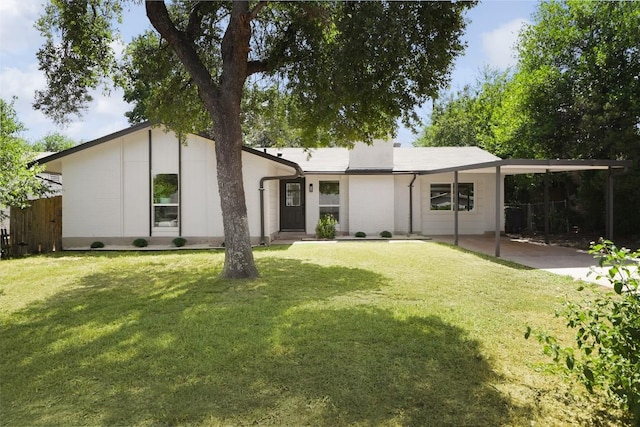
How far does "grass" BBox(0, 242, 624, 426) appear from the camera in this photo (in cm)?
363

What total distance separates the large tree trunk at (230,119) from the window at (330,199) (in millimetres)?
10149

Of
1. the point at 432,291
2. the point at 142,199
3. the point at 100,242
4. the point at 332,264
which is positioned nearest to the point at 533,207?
the point at 332,264

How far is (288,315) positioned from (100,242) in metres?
11.3

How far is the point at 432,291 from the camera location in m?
7.99

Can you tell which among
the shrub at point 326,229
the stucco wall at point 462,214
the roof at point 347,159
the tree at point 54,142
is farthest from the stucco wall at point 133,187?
the tree at point 54,142

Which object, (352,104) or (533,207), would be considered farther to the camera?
(533,207)

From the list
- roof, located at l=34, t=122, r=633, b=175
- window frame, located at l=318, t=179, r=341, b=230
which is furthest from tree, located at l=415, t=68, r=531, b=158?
window frame, located at l=318, t=179, r=341, b=230

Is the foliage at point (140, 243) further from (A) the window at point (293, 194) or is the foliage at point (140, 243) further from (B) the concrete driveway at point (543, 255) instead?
(B) the concrete driveway at point (543, 255)

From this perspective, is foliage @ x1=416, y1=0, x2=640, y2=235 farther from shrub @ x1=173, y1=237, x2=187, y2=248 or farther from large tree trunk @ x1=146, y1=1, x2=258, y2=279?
shrub @ x1=173, y1=237, x2=187, y2=248

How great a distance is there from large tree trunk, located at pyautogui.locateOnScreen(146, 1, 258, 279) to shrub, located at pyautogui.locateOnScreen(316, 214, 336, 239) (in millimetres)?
8651

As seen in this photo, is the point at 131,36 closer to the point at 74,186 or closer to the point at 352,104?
the point at 74,186

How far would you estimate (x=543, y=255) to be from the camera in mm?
13156

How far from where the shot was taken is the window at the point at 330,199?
63.1 feet

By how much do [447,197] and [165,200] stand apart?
1151 cm
